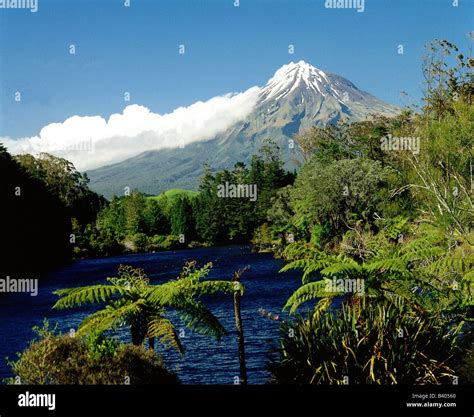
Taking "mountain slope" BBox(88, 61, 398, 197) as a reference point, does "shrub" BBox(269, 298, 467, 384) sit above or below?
below

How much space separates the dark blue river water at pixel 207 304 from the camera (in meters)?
9.35

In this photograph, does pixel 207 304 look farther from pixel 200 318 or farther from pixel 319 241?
pixel 200 318

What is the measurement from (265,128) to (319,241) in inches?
116

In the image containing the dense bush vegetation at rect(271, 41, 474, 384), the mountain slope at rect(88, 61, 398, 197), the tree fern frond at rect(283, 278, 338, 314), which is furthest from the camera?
the mountain slope at rect(88, 61, 398, 197)

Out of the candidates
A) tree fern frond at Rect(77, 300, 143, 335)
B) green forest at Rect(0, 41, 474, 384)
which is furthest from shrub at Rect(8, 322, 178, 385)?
tree fern frond at Rect(77, 300, 143, 335)

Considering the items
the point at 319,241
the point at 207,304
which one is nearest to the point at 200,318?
the point at 319,241

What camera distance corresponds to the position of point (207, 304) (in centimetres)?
1437

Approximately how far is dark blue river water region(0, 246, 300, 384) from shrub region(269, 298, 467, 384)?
93.8 inches

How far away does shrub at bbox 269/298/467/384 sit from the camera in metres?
6.01

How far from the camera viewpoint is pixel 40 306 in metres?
14.9

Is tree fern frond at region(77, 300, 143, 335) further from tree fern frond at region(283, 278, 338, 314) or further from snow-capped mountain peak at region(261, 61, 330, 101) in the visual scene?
snow-capped mountain peak at region(261, 61, 330, 101)

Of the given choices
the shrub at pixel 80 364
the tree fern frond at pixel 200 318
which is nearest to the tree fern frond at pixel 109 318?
the shrub at pixel 80 364

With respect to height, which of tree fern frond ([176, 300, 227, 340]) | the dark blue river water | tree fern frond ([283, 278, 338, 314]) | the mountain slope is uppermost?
the mountain slope

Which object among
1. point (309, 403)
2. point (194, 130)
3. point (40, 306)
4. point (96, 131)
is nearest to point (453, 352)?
point (309, 403)
